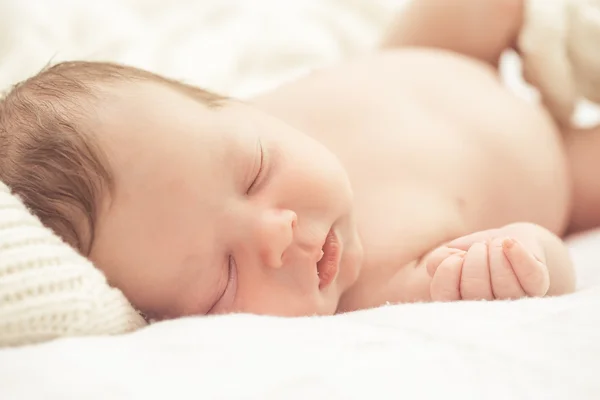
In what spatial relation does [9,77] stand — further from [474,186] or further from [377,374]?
[377,374]

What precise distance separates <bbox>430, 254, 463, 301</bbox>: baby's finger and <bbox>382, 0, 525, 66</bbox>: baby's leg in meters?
0.80

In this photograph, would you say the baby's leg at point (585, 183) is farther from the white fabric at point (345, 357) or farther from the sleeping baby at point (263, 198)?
the white fabric at point (345, 357)

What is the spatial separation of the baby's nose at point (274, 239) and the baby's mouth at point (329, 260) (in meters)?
0.08

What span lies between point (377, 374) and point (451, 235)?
0.55 metres

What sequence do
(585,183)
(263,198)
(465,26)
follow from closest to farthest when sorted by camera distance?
(263,198), (585,183), (465,26)

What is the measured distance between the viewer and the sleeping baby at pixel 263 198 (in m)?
0.79

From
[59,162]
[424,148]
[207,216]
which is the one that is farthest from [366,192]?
[59,162]

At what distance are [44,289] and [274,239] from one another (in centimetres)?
27

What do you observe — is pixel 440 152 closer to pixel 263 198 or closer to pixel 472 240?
pixel 472 240

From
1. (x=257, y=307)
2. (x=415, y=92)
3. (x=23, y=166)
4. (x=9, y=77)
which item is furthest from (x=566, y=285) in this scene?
(x=9, y=77)

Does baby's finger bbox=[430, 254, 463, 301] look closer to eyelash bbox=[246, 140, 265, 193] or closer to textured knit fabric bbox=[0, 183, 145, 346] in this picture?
eyelash bbox=[246, 140, 265, 193]

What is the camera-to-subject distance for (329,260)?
0.91m

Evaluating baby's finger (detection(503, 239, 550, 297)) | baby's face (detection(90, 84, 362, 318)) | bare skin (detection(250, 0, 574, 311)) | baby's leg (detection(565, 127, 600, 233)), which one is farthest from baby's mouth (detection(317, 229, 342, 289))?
baby's leg (detection(565, 127, 600, 233))

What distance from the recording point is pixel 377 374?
562 millimetres
